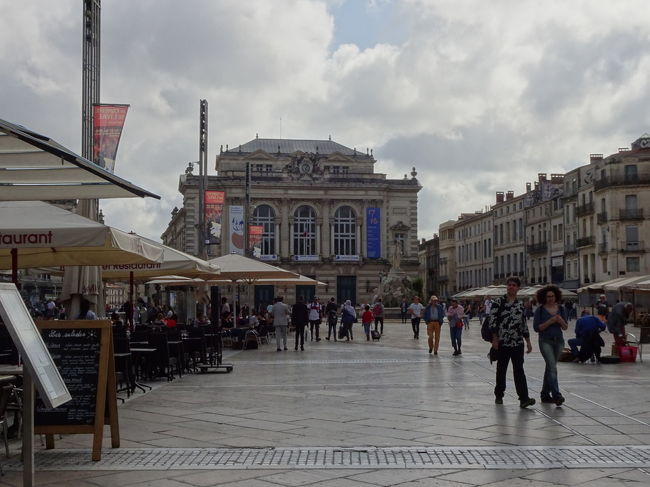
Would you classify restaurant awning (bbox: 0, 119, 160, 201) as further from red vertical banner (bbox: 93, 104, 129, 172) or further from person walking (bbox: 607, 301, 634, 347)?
person walking (bbox: 607, 301, 634, 347)

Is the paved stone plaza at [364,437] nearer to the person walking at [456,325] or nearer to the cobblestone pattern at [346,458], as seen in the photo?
the cobblestone pattern at [346,458]

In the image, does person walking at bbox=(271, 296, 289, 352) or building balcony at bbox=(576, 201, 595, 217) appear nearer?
person walking at bbox=(271, 296, 289, 352)

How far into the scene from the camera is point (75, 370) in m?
8.02

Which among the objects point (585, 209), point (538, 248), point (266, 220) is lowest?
point (538, 248)

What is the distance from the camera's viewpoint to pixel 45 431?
7.84 metres

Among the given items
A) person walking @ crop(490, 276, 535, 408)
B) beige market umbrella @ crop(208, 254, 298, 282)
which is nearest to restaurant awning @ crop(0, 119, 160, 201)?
person walking @ crop(490, 276, 535, 408)

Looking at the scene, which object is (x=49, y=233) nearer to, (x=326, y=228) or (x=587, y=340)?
(x=587, y=340)

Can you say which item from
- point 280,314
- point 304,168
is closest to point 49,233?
point 280,314

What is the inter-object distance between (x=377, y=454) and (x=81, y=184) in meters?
4.28

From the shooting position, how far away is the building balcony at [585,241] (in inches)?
2775

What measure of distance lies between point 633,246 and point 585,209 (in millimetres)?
6534

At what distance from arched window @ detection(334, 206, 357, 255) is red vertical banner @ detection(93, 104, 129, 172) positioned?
225ft

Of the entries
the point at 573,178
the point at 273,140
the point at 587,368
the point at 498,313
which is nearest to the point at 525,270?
the point at 573,178

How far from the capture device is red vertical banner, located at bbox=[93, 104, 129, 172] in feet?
52.2
